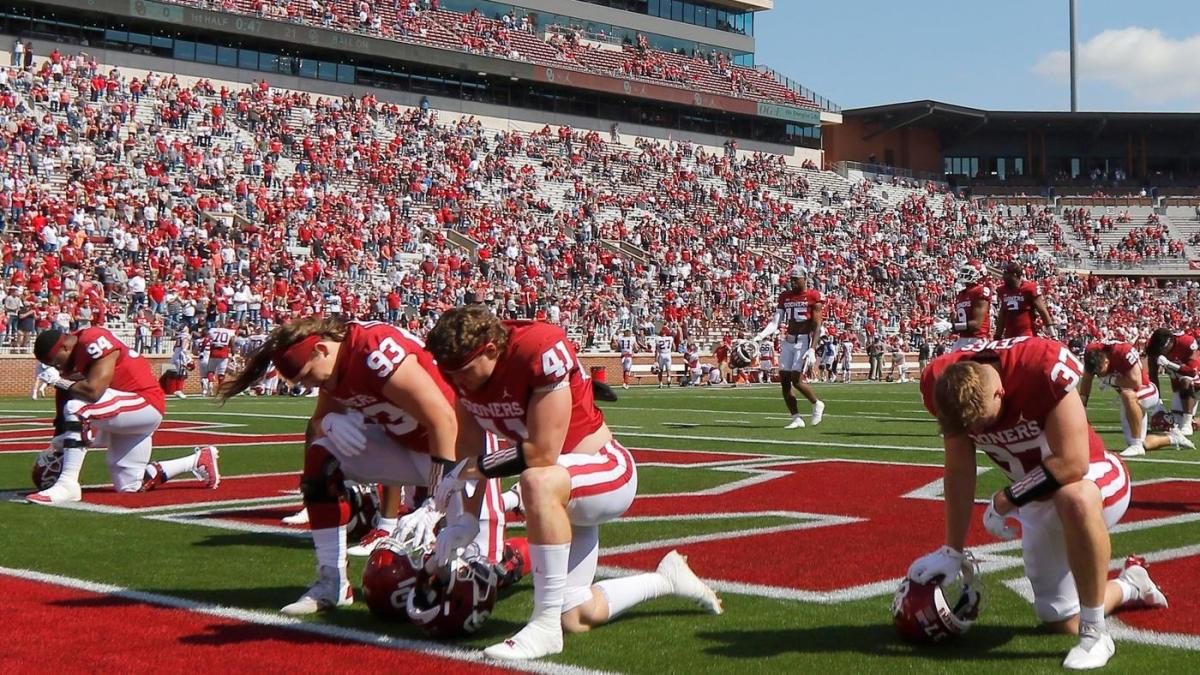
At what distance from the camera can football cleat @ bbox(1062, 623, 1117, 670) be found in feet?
13.9

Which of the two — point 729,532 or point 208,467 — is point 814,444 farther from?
point 208,467

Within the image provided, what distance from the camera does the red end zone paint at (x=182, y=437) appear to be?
1395cm

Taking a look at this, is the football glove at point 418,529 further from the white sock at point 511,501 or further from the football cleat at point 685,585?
the white sock at point 511,501

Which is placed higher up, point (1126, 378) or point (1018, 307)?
point (1018, 307)

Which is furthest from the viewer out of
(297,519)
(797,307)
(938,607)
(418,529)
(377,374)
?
(797,307)

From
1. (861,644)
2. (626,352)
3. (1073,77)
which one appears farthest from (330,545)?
(1073,77)

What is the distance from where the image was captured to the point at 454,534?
484cm

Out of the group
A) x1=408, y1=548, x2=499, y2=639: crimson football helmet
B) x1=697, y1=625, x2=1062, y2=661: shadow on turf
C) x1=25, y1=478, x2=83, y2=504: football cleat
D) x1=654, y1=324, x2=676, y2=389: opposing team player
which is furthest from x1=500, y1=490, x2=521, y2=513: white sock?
x1=654, y1=324, x2=676, y2=389: opposing team player

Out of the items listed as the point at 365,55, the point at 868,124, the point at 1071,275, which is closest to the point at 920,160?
the point at 868,124

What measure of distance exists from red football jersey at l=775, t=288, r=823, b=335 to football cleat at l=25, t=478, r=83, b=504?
30.4 ft

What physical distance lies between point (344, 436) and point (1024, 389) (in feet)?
9.02

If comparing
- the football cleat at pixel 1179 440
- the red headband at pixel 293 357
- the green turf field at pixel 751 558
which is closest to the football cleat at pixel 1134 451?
the green turf field at pixel 751 558

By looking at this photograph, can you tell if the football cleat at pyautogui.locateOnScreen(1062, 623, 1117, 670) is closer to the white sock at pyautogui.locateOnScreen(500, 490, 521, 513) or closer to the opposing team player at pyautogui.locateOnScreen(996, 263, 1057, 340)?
the white sock at pyautogui.locateOnScreen(500, 490, 521, 513)

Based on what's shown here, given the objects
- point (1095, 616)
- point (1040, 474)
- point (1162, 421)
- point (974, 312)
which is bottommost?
point (1162, 421)
